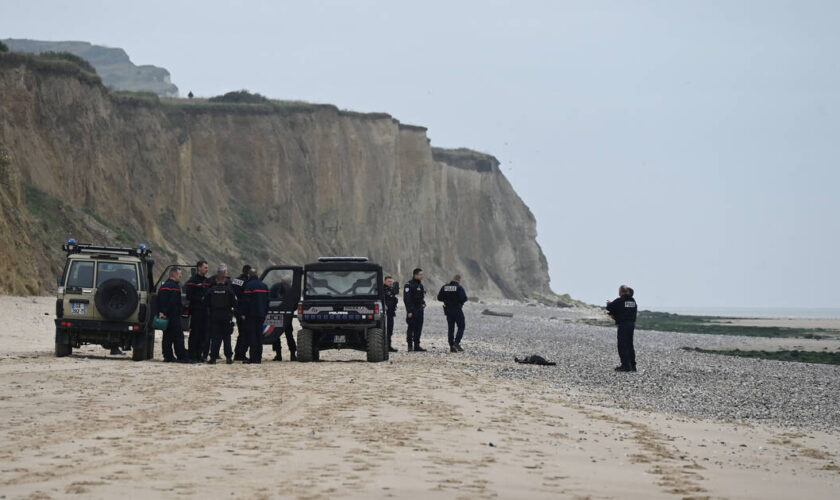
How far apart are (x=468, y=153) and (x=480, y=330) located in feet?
252

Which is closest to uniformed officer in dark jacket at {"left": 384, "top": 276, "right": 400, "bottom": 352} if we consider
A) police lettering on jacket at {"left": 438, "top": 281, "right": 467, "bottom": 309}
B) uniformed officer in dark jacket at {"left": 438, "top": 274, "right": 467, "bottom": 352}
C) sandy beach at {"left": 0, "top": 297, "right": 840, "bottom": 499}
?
uniformed officer in dark jacket at {"left": 438, "top": 274, "right": 467, "bottom": 352}

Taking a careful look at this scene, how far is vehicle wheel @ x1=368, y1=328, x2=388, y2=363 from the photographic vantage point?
70.6 ft

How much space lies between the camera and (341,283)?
71.9ft

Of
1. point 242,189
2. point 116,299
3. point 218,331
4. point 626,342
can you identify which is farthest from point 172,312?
point 242,189

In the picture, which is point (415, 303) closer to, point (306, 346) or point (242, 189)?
point (306, 346)

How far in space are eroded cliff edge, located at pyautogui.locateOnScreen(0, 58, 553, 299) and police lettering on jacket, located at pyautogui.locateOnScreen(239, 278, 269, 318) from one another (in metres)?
16.3

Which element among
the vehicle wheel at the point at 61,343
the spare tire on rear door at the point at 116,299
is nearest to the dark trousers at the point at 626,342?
the spare tire on rear door at the point at 116,299

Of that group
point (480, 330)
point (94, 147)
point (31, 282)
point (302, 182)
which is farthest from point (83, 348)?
point (302, 182)

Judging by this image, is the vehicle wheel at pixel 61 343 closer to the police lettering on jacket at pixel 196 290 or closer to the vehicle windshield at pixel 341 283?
the police lettering on jacket at pixel 196 290

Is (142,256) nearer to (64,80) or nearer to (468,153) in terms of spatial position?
(64,80)

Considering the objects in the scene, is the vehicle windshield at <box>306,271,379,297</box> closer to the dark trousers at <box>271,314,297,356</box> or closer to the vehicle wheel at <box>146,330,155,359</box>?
the dark trousers at <box>271,314,297,356</box>

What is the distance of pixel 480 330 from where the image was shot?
44.9m

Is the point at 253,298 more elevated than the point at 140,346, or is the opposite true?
the point at 253,298

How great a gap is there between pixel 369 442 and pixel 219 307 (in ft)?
35.1
